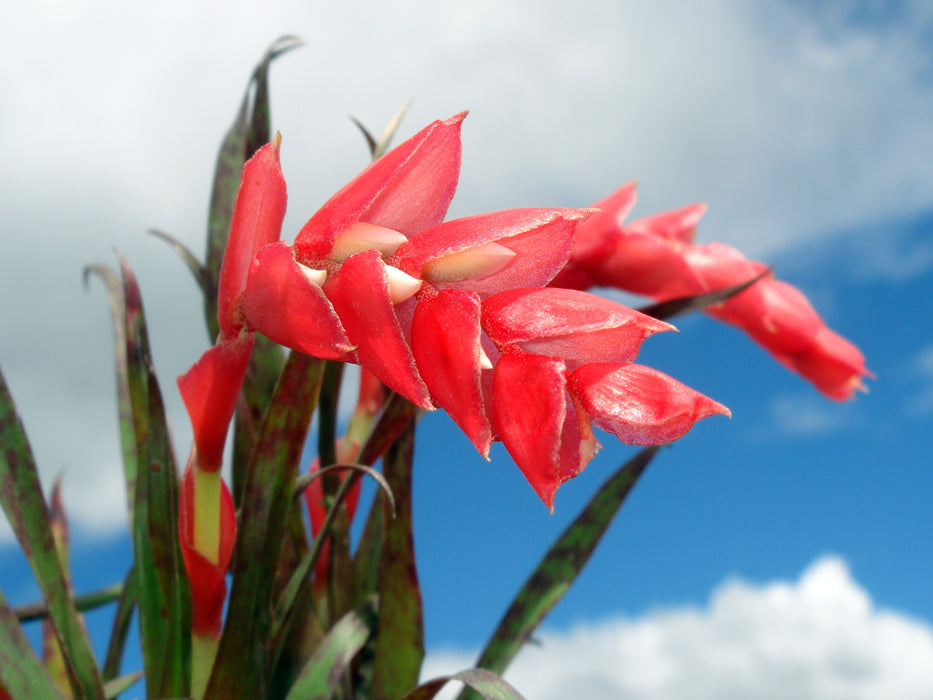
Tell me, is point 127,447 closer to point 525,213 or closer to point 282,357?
point 282,357

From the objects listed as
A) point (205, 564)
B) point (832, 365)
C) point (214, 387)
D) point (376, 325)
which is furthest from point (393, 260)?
point (832, 365)

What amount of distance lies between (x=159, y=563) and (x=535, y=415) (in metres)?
0.40

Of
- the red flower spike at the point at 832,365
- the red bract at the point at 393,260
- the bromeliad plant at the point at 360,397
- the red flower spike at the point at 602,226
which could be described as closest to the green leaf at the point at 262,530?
the bromeliad plant at the point at 360,397

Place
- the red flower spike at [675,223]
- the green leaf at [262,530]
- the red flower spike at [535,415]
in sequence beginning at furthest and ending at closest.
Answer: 1. the red flower spike at [675,223]
2. the green leaf at [262,530]
3. the red flower spike at [535,415]

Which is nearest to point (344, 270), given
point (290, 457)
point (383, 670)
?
point (290, 457)

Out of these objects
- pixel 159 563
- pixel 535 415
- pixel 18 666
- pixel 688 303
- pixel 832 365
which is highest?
pixel 832 365

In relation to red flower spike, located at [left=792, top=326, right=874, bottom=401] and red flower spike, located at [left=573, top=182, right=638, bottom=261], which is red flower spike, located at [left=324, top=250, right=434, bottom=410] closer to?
red flower spike, located at [left=573, top=182, right=638, bottom=261]

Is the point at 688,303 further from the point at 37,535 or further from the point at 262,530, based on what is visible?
the point at 37,535

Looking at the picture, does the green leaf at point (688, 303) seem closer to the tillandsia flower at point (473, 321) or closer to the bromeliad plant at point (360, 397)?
the bromeliad plant at point (360, 397)

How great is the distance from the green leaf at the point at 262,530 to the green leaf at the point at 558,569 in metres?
0.20

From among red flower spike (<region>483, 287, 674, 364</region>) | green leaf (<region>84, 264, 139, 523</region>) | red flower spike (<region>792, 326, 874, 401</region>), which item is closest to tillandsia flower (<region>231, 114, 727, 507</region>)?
red flower spike (<region>483, 287, 674, 364</region>)

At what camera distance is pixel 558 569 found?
2.56 feet

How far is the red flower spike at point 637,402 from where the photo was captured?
344 mm

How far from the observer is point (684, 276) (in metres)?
0.82
